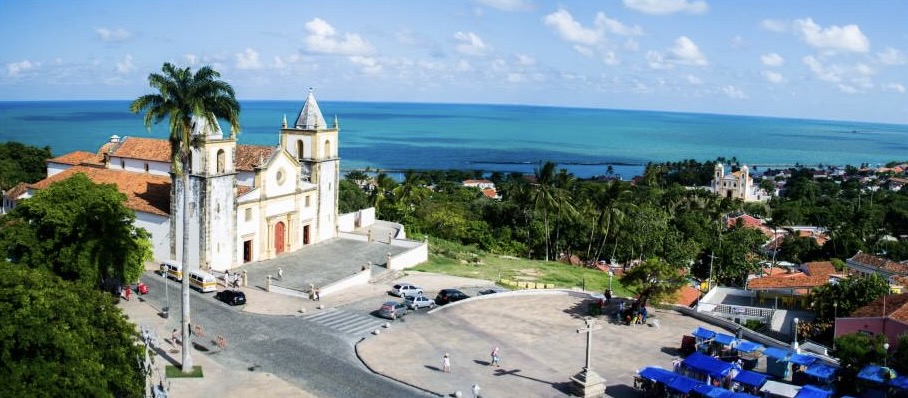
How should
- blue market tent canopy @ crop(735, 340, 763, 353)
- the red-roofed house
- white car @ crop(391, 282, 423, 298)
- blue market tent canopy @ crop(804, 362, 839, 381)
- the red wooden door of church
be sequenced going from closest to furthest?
blue market tent canopy @ crop(804, 362, 839, 381), blue market tent canopy @ crop(735, 340, 763, 353), the red-roofed house, white car @ crop(391, 282, 423, 298), the red wooden door of church

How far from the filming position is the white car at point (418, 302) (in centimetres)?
3669

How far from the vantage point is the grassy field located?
47.8 metres

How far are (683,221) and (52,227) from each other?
52961 mm

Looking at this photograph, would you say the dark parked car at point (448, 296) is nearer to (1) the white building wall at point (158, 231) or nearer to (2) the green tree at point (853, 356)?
(1) the white building wall at point (158, 231)

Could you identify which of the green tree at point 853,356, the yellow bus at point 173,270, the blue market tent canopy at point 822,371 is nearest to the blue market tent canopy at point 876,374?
the green tree at point 853,356

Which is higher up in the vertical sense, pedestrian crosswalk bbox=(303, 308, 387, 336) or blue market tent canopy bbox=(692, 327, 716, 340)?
blue market tent canopy bbox=(692, 327, 716, 340)

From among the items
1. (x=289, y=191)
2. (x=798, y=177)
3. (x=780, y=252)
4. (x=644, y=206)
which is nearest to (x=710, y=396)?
(x=289, y=191)

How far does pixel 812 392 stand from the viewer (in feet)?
78.3

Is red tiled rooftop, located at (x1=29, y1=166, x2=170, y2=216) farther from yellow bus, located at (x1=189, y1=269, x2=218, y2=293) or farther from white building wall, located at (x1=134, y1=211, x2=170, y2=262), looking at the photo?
yellow bus, located at (x1=189, y1=269, x2=218, y2=293)

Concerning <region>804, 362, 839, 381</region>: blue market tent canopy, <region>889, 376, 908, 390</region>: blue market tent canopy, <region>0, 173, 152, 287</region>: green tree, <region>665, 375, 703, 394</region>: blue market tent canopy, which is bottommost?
<region>665, 375, 703, 394</region>: blue market tent canopy

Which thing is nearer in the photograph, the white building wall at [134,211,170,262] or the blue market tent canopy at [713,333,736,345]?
the blue market tent canopy at [713,333,736,345]

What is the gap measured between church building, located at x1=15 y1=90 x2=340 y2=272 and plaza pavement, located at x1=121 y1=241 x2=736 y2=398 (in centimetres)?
318

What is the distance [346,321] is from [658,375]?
14882 millimetres

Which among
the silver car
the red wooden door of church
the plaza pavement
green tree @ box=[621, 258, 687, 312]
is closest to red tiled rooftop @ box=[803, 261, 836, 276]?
the plaza pavement
